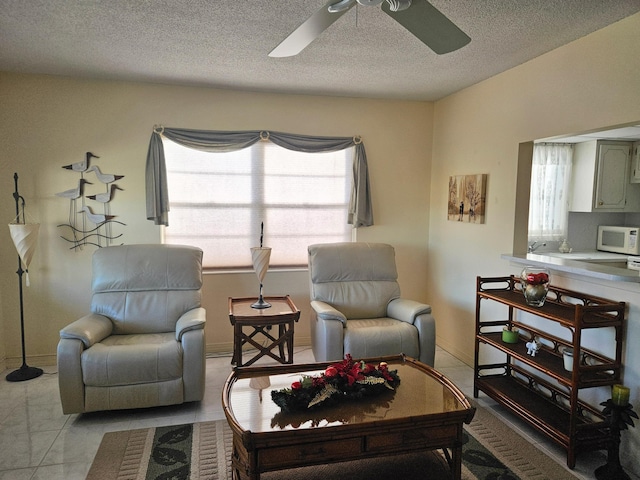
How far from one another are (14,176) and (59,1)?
1932 mm

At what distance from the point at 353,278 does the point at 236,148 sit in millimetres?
1645

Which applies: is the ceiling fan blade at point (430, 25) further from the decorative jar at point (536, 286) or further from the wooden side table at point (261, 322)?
the wooden side table at point (261, 322)

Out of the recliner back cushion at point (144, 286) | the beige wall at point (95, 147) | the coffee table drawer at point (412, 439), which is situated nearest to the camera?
the coffee table drawer at point (412, 439)

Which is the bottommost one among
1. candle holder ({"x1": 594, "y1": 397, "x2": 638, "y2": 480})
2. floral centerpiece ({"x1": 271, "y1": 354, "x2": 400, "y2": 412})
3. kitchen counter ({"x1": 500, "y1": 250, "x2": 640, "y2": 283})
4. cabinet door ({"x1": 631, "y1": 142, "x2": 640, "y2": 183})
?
candle holder ({"x1": 594, "y1": 397, "x2": 638, "y2": 480})

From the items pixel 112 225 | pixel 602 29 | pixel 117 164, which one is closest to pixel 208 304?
pixel 112 225

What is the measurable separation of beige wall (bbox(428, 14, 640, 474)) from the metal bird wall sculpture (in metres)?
3.15

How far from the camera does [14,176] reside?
368cm

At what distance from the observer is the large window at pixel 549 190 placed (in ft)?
15.7

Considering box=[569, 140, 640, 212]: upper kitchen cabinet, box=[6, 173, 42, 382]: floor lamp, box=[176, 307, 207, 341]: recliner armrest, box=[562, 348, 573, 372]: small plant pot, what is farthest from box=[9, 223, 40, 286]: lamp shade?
box=[569, 140, 640, 212]: upper kitchen cabinet

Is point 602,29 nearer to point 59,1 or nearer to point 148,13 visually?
point 148,13

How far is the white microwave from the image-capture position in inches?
177

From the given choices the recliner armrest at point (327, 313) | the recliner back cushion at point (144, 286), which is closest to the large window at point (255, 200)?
the recliner back cushion at point (144, 286)

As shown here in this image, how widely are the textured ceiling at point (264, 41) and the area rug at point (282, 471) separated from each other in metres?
2.48

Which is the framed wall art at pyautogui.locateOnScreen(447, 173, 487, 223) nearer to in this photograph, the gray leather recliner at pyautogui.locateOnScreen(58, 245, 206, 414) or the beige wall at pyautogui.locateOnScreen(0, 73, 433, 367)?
the beige wall at pyautogui.locateOnScreen(0, 73, 433, 367)
